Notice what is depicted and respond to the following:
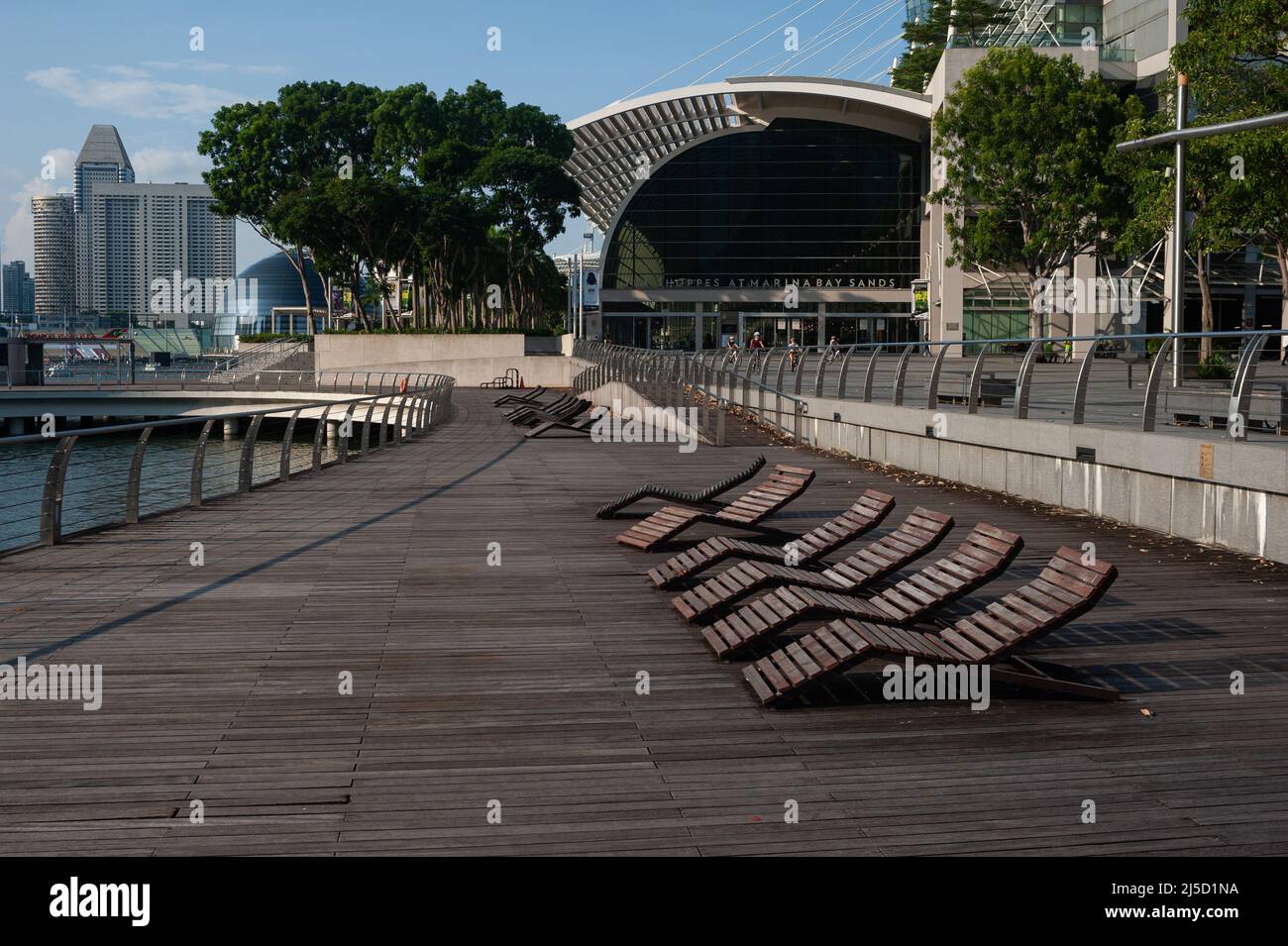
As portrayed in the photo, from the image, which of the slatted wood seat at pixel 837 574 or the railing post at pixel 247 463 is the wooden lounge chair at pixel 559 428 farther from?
the slatted wood seat at pixel 837 574

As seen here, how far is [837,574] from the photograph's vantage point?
9086mm

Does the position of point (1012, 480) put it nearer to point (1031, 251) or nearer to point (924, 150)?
point (1031, 251)

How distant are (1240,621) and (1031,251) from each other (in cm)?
3874

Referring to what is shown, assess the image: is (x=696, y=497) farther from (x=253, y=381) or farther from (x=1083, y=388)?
(x=253, y=381)

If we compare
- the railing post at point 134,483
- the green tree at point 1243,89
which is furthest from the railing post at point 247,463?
the green tree at point 1243,89

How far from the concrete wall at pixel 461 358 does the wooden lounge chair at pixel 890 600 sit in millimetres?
55118

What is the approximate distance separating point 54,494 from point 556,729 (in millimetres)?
7511

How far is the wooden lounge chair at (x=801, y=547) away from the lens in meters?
9.79

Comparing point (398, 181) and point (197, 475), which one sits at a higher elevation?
point (398, 181)

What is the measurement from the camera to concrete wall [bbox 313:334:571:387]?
6356 centimetres

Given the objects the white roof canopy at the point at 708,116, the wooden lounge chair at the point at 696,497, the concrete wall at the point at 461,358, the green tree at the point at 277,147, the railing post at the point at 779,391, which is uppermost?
the white roof canopy at the point at 708,116

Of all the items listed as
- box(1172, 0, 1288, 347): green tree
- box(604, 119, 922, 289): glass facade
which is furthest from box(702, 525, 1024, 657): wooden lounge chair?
box(604, 119, 922, 289): glass facade

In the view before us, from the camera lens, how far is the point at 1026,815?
488 cm

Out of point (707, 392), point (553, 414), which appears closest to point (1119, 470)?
point (707, 392)
